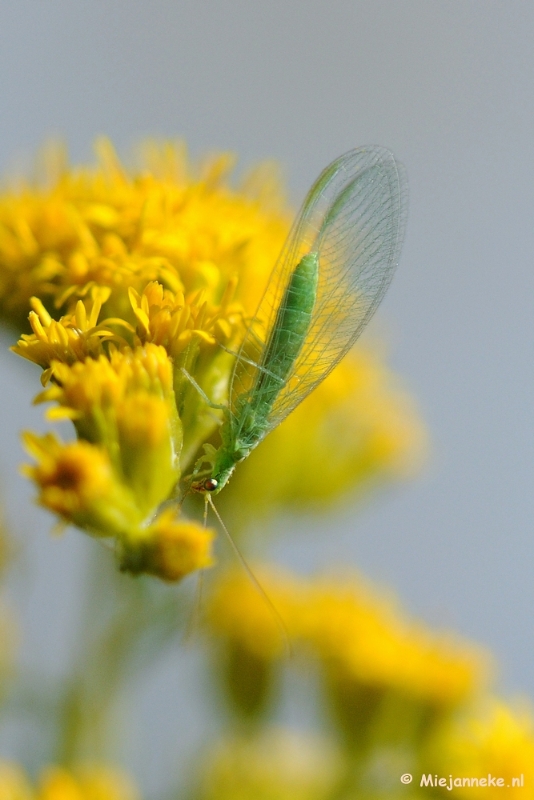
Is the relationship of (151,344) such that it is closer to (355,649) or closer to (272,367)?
(272,367)

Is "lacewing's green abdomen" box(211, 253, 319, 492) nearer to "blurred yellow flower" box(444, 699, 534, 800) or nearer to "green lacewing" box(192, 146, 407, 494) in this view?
"green lacewing" box(192, 146, 407, 494)

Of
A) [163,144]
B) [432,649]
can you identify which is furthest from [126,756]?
[163,144]

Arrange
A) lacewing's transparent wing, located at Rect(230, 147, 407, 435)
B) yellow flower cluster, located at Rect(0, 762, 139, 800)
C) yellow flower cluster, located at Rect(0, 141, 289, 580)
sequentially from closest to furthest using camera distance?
yellow flower cluster, located at Rect(0, 141, 289, 580) → yellow flower cluster, located at Rect(0, 762, 139, 800) → lacewing's transparent wing, located at Rect(230, 147, 407, 435)

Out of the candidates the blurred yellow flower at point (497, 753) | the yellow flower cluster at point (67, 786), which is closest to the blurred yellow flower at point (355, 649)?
the blurred yellow flower at point (497, 753)

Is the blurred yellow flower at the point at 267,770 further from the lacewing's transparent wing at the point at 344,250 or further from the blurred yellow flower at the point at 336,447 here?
the lacewing's transparent wing at the point at 344,250

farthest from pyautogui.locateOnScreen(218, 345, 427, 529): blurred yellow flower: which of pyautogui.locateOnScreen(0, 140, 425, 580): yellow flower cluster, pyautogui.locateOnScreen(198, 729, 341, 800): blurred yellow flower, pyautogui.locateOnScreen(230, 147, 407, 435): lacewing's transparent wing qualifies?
pyautogui.locateOnScreen(198, 729, 341, 800): blurred yellow flower

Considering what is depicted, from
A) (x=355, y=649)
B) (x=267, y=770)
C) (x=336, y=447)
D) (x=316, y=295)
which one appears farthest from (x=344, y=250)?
(x=267, y=770)
